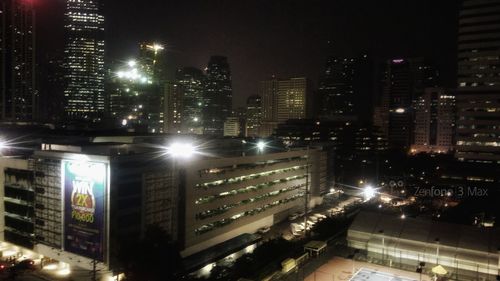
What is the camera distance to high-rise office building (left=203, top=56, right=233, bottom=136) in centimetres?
14288

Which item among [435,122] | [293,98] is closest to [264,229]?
[435,122]

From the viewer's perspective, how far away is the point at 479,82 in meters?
63.4

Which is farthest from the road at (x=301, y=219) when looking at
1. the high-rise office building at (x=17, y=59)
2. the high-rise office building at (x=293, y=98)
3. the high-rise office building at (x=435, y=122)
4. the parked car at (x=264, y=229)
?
the high-rise office building at (x=293, y=98)

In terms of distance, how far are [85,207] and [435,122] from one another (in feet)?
372

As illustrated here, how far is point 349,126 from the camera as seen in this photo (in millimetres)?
87875

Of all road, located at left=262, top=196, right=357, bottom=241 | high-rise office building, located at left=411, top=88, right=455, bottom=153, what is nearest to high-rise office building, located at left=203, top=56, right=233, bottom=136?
high-rise office building, located at left=411, top=88, right=455, bottom=153

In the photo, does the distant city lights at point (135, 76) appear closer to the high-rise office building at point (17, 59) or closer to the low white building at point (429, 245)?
the high-rise office building at point (17, 59)

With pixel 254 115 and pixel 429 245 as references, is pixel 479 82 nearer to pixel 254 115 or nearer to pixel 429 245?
pixel 429 245

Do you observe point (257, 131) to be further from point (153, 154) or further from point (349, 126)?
point (153, 154)

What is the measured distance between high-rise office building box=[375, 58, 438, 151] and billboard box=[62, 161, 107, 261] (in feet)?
363

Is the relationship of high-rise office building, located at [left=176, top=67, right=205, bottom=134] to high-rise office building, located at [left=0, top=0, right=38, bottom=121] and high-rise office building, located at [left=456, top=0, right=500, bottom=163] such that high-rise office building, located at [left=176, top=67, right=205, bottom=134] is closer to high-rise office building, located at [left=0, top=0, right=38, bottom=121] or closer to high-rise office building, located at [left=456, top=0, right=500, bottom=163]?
high-rise office building, located at [left=0, top=0, right=38, bottom=121]

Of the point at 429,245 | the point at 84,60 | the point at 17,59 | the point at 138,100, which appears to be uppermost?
the point at 84,60

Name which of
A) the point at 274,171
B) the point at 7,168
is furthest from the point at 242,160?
the point at 7,168

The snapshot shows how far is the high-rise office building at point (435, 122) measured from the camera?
371 ft
